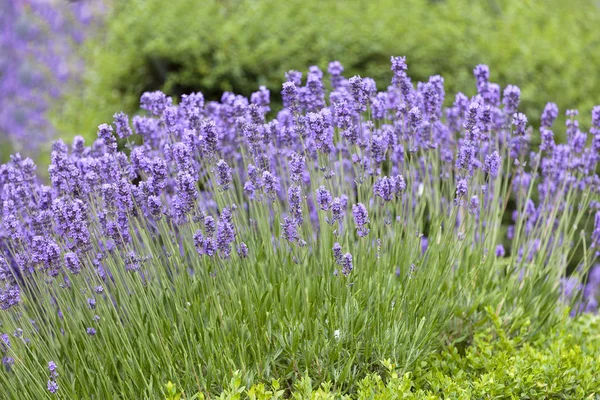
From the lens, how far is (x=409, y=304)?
10.6 ft

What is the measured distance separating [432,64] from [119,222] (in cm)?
422

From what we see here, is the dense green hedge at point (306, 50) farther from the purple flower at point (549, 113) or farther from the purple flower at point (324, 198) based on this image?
the purple flower at point (324, 198)

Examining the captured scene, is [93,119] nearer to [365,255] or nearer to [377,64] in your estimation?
[377,64]

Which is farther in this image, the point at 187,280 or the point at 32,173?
the point at 32,173

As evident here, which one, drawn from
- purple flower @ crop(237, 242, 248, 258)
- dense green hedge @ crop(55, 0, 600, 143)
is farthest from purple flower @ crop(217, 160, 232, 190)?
dense green hedge @ crop(55, 0, 600, 143)

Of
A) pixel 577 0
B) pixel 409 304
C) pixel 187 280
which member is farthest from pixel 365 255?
pixel 577 0

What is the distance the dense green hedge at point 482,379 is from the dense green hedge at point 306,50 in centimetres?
336

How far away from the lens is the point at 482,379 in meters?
3.09

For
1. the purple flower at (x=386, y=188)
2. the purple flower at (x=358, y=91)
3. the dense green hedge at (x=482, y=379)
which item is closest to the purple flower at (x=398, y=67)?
the purple flower at (x=358, y=91)

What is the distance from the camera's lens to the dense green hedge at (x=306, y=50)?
634 cm

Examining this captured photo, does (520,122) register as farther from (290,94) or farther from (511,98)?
(290,94)

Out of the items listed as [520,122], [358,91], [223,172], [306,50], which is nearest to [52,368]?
[223,172]

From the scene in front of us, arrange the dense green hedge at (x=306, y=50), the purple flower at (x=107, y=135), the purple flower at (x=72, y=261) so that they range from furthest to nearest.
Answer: the dense green hedge at (x=306, y=50), the purple flower at (x=107, y=135), the purple flower at (x=72, y=261)

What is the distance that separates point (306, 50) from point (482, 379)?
13.0 feet
